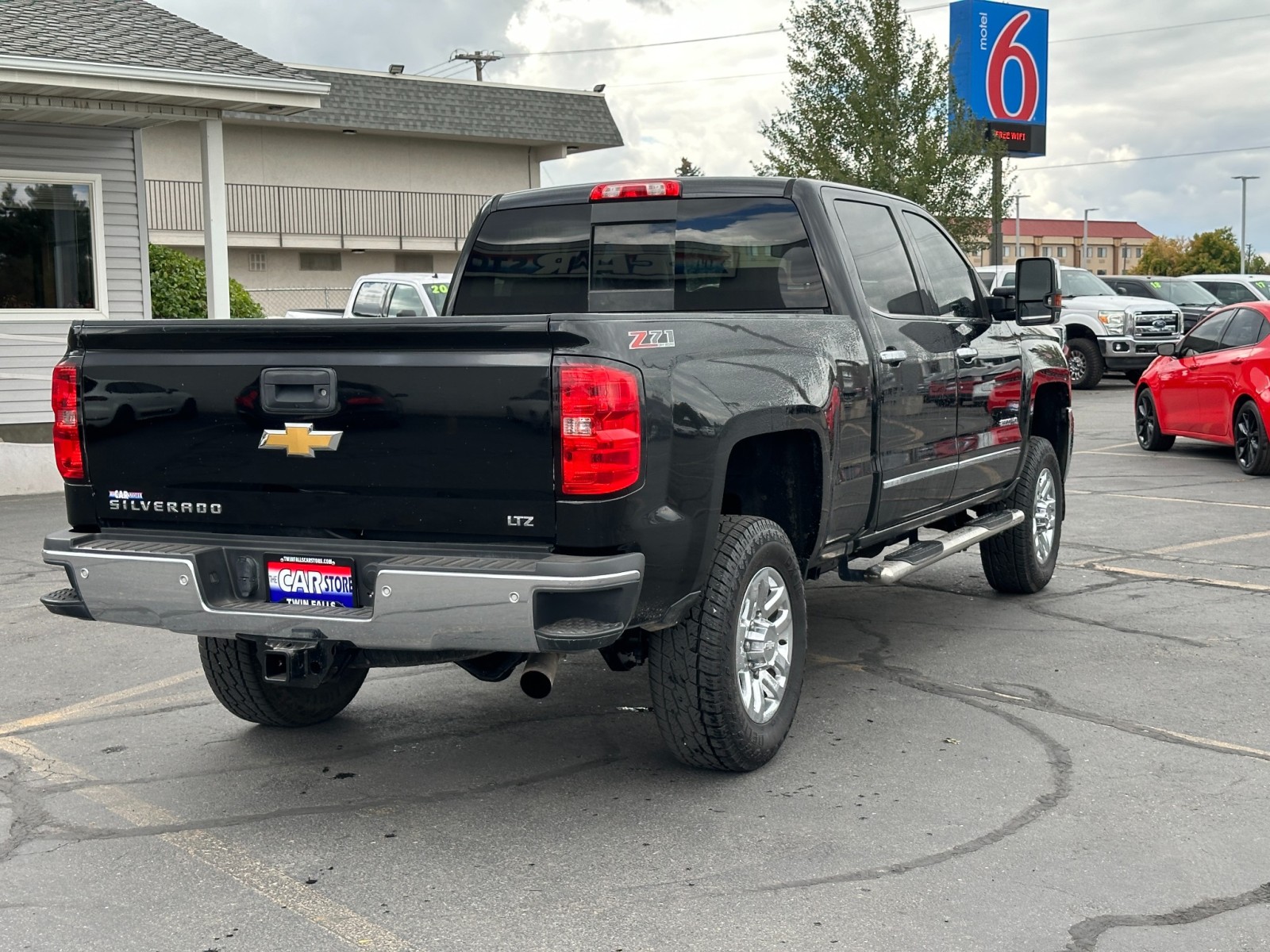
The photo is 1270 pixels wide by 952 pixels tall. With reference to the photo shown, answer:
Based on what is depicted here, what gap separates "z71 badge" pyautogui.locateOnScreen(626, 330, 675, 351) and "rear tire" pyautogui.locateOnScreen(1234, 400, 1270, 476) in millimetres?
10610

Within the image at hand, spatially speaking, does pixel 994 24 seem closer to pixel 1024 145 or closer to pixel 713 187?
pixel 1024 145

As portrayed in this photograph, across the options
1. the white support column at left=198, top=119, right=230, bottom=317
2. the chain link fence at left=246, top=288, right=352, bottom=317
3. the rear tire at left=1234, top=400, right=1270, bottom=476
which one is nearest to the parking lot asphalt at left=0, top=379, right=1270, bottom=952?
the rear tire at left=1234, top=400, right=1270, bottom=476

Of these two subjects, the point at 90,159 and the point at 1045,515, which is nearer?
the point at 1045,515

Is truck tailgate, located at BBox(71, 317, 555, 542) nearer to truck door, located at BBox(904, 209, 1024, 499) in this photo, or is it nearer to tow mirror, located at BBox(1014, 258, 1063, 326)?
truck door, located at BBox(904, 209, 1024, 499)

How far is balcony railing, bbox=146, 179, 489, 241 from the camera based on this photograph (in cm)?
3428

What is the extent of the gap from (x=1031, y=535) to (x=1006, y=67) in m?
→ 33.8

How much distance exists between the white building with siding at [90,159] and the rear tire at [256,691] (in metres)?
9.23

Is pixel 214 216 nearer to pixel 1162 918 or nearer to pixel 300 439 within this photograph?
pixel 300 439

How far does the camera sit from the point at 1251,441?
13773 mm

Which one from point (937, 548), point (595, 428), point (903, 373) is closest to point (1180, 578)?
point (937, 548)

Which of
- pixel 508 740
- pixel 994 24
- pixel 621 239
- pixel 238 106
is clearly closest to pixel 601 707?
pixel 508 740

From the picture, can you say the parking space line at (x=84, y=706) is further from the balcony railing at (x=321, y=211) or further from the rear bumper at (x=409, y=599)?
the balcony railing at (x=321, y=211)

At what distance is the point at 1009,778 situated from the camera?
5.06 metres

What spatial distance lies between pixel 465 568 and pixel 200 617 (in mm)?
946
